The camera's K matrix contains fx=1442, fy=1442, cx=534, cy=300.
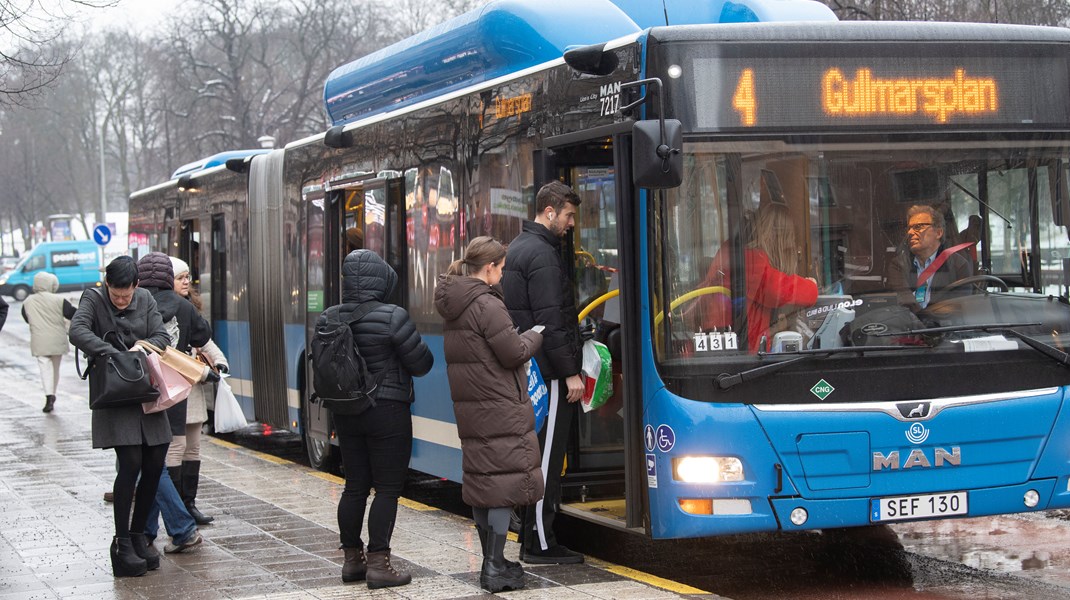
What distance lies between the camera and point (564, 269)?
7859mm

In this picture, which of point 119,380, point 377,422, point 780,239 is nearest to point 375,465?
point 377,422

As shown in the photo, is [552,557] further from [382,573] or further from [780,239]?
[780,239]

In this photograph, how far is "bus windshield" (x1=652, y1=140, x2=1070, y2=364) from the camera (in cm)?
712

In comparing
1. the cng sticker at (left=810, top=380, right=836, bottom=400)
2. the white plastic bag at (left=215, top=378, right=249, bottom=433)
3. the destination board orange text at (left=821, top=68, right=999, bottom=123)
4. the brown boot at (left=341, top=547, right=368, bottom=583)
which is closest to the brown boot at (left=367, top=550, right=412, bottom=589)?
the brown boot at (left=341, top=547, right=368, bottom=583)

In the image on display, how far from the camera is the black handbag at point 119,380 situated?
7672mm

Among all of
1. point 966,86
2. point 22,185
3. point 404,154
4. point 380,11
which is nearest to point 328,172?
point 404,154

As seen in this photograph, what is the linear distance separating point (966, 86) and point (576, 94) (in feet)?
6.83

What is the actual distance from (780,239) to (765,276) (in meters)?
0.20

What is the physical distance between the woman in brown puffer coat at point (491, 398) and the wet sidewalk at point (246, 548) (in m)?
0.46

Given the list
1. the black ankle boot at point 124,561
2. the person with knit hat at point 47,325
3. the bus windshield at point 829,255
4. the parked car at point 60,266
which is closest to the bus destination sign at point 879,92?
the bus windshield at point 829,255

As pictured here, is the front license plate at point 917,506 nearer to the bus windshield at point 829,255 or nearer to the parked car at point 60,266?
the bus windshield at point 829,255

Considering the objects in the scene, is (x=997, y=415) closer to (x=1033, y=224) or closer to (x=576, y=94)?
(x=1033, y=224)

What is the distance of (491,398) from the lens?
711 centimetres

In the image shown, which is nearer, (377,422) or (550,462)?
(377,422)
